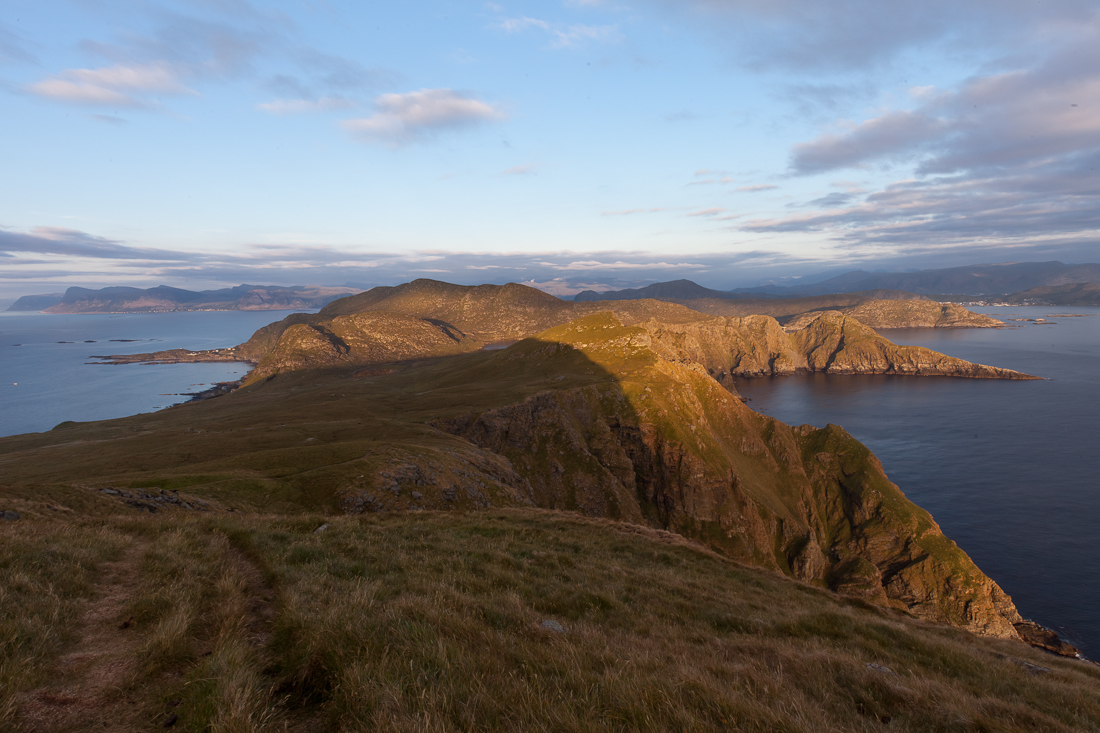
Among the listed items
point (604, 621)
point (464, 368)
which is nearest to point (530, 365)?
point (464, 368)

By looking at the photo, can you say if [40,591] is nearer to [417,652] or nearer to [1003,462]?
[417,652]

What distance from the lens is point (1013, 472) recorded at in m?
112

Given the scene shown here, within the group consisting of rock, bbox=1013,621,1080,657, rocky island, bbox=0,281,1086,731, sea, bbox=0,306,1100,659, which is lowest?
rock, bbox=1013,621,1080,657

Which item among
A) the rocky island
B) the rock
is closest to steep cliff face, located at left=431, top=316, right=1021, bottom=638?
the rock

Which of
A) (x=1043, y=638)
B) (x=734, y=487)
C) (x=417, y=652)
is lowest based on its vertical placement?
(x=1043, y=638)

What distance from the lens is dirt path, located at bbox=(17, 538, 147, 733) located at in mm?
4590

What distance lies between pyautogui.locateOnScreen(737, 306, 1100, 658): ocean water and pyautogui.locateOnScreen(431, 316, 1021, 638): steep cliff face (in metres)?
9.66

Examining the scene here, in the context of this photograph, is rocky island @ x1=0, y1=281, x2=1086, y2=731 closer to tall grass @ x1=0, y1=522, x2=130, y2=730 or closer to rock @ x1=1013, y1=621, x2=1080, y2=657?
tall grass @ x1=0, y1=522, x2=130, y2=730

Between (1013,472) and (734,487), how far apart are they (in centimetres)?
8240

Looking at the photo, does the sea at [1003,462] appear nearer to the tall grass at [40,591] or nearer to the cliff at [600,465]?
the cliff at [600,465]

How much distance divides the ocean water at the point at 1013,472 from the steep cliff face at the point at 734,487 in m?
9.66

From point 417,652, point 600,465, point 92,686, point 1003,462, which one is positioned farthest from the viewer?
point 1003,462

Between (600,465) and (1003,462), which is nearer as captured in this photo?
(600,465)

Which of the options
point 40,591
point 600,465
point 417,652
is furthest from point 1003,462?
point 40,591
